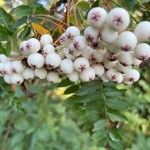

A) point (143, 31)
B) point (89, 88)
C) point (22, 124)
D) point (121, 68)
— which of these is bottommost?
point (22, 124)

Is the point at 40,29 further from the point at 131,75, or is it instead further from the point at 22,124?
the point at 22,124

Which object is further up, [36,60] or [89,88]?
[36,60]

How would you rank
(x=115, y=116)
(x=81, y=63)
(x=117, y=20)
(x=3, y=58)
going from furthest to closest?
(x=115, y=116), (x=3, y=58), (x=81, y=63), (x=117, y=20)

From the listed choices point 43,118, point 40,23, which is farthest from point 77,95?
point 43,118

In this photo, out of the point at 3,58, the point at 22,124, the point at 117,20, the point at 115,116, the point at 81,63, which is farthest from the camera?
the point at 22,124

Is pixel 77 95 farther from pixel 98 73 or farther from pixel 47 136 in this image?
pixel 47 136

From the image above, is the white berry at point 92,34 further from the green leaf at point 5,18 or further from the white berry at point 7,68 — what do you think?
the green leaf at point 5,18

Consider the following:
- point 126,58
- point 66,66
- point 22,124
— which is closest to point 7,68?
point 66,66

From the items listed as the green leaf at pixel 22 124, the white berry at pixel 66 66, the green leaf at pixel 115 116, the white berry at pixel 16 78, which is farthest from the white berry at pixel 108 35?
the green leaf at pixel 22 124
